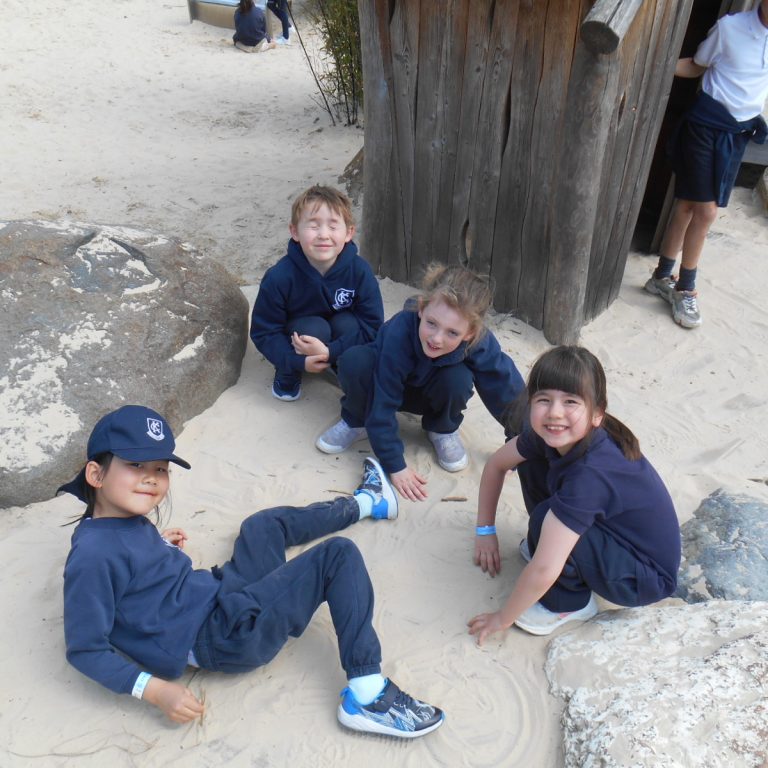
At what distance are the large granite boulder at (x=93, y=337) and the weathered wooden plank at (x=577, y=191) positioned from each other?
1.57 metres

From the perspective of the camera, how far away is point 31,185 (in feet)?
19.3

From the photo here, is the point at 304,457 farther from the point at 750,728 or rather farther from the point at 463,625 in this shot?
the point at 750,728

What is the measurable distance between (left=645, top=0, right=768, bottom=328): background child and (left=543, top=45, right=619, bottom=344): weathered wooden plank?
2.70 feet

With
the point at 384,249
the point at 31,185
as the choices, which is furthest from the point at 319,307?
the point at 31,185

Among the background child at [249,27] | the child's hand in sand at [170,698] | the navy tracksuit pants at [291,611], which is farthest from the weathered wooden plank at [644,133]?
the background child at [249,27]

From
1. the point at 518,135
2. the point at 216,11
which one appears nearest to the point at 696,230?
the point at 518,135

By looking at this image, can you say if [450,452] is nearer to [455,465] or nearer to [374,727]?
[455,465]

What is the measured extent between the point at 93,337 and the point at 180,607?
143cm

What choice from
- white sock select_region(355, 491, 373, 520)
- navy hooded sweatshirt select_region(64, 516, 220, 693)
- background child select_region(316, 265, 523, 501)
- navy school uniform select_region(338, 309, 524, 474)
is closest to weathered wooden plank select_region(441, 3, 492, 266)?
background child select_region(316, 265, 523, 501)

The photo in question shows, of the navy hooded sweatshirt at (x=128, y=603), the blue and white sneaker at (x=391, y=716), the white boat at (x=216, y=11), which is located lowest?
the white boat at (x=216, y=11)

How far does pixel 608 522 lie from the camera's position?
7.58 ft

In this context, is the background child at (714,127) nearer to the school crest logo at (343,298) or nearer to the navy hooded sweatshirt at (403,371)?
the navy hooded sweatshirt at (403,371)

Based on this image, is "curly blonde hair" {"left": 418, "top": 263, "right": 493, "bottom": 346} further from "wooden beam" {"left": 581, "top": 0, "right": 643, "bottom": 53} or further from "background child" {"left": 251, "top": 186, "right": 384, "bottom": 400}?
"wooden beam" {"left": 581, "top": 0, "right": 643, "bottom": 53}

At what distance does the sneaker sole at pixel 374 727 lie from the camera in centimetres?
212
